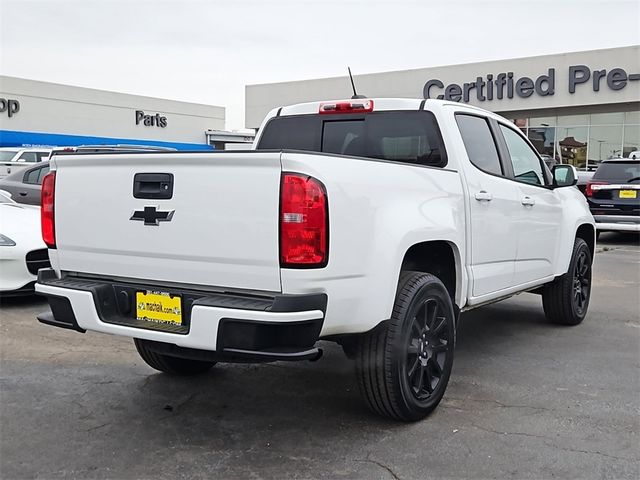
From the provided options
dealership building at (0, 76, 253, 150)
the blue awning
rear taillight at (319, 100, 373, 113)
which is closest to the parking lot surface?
rear taillight at (319, 100, 373, 113)

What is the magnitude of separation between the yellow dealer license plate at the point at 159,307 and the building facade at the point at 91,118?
103ft

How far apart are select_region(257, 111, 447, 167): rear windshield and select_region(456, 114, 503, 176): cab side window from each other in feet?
0.86

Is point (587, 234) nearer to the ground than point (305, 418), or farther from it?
farther from it

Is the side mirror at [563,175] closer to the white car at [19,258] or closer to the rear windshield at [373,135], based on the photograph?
the rear windshield at [373,135]

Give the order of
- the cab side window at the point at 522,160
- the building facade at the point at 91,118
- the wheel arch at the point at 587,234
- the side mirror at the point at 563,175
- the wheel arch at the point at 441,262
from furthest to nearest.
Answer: the building facade at the point at 91,118
the wheel arch at the point at 587,234
the side mirror at the point at 563,175
the cab side window at the point at 522,160
the wheel arch at the point at 441,262

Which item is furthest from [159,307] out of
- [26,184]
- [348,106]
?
[26,184]

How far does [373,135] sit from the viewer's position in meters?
4.71

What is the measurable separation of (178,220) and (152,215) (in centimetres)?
17

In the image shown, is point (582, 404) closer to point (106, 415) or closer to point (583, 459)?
point (583, 459)

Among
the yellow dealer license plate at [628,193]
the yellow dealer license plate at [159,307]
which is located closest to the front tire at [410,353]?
the yellow dealer license plate at [159,307]

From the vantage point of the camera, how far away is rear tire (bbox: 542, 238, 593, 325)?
604 centimetres

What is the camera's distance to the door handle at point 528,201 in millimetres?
5047

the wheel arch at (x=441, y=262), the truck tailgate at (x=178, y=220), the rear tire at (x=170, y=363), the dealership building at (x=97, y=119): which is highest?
the dealership building at (x=97, y=119)

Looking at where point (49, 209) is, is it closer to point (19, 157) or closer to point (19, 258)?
point (19, 258)
